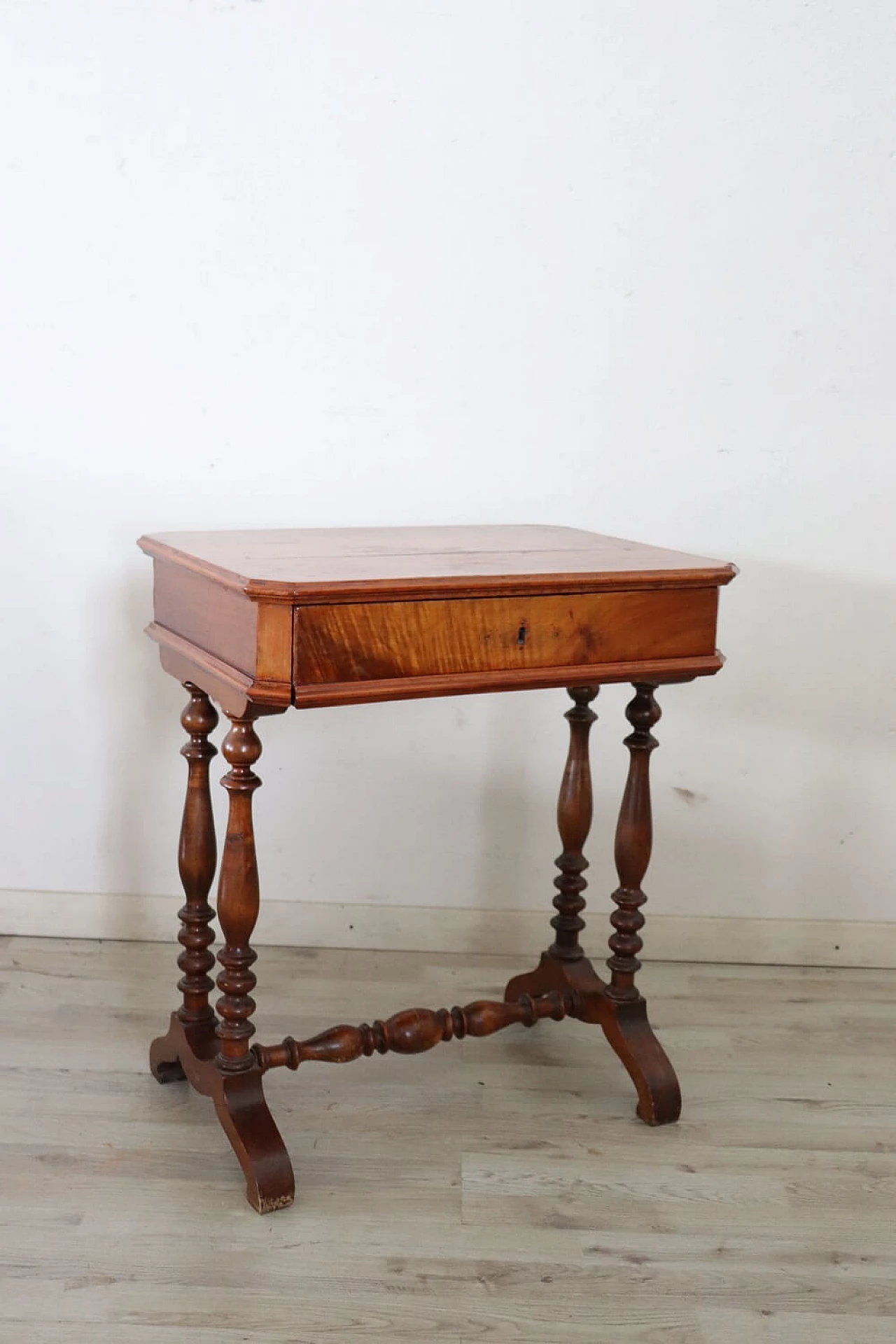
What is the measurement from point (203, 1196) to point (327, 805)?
1.07m

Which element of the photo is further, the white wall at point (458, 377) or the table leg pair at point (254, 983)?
the white wall at point (458, 377)

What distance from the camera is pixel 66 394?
271 centimetres

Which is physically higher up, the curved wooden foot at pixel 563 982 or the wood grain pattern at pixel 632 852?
the wood grain pattern at pixel 632 852

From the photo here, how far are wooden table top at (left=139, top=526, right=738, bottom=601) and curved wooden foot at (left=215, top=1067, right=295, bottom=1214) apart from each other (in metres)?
0.83

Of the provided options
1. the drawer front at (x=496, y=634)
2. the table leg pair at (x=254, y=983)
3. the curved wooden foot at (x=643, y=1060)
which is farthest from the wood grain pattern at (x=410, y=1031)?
the drawer front at (x=496, y=634)

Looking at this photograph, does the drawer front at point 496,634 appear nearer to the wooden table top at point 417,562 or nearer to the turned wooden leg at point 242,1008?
the wooden table top at point 417,562

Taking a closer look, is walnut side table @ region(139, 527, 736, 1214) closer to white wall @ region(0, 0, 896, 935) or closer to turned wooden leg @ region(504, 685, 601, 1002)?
turned wooden leg @ region(504, 685, 601, 1002)

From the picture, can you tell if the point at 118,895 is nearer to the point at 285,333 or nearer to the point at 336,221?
the point at 285,333

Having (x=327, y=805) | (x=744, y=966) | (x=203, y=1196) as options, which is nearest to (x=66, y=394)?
(x=327, y=805)

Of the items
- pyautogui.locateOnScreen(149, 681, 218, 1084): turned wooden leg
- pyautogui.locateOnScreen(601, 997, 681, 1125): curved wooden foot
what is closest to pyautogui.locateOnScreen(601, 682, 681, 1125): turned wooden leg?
pyautogui.locateOnScreen(601, 997, 681, 1125): curved wooden foot

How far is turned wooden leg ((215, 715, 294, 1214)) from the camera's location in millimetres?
1910

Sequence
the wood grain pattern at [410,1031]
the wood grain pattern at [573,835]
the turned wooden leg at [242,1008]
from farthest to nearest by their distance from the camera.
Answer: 1. the wood grain pattern at [573,835]
2. the wood grain pattern at [410,1031]
3. the turned wooden leg at [242,1008]

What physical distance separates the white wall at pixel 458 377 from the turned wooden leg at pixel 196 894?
2.15 feet

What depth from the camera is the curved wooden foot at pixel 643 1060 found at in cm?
224
